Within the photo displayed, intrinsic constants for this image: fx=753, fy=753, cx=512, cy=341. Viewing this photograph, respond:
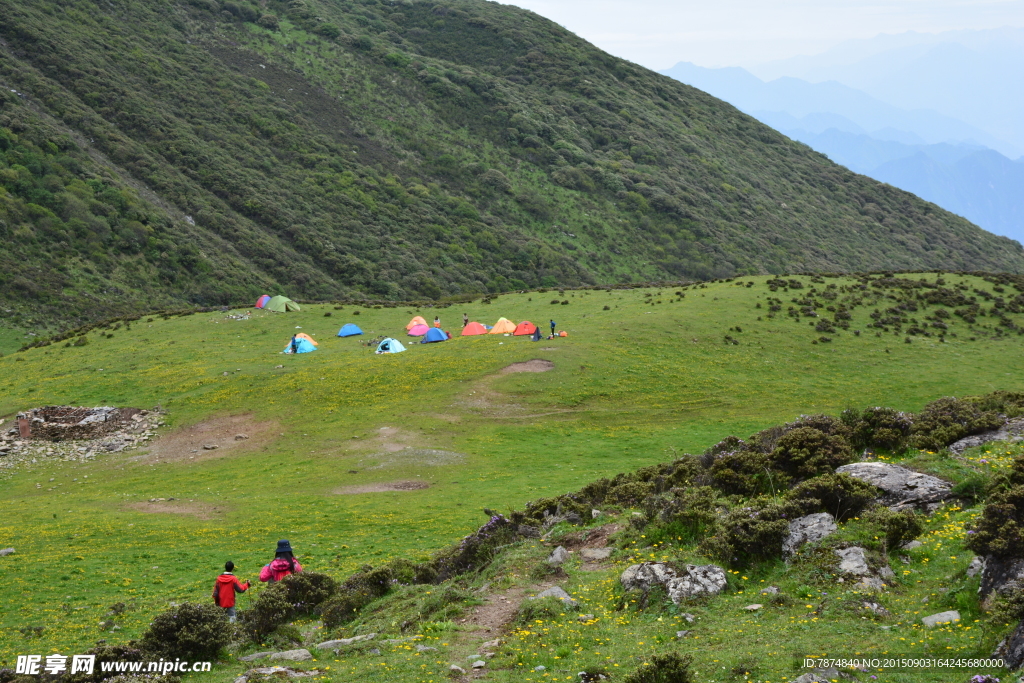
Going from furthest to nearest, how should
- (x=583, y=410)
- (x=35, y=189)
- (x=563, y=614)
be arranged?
(x=35, y=189) < (x=583, y=410) < (x=563, y=614)

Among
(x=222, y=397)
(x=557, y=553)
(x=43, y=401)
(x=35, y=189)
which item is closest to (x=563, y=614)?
(x=557, y=553)

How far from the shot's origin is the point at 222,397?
44844mm

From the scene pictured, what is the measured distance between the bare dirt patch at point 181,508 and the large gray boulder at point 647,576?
19.9m

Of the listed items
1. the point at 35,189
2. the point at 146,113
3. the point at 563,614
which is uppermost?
the point at 146,113

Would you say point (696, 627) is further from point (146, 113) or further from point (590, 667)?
point (146, 113)

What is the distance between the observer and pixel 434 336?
5447 cm

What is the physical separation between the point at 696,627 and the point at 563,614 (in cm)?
257

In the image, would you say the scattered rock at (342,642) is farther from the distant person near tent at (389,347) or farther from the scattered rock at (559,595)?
the distant person near tent at (389,347)

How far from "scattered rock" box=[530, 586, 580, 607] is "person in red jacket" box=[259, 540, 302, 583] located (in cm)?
741

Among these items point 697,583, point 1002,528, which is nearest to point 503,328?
point 697,583

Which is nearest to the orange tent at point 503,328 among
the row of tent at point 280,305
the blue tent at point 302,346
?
the blue tent at point 302,346

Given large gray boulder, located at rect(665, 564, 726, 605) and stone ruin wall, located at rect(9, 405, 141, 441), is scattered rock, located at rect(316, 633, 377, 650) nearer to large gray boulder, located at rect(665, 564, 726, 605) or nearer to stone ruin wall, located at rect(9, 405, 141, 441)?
large gray boulder, located at rect(665, 564, 726, 605)

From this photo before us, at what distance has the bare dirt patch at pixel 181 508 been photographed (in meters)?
29.6

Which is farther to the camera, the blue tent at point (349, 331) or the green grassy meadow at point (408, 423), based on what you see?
the blue tent at point (349, 331)
